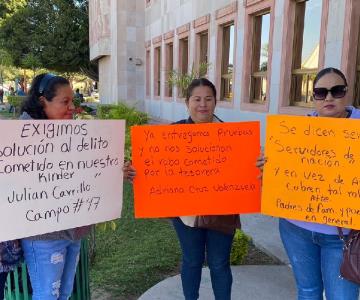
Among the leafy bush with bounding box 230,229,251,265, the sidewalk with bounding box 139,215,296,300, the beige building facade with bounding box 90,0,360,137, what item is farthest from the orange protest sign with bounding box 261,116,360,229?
the beige building facade with bounding box 90,0,360,137

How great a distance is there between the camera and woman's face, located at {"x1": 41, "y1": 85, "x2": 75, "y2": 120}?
2.04 metres

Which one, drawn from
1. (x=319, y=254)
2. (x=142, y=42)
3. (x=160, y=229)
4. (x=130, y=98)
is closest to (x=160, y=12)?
(x=142, y=42)

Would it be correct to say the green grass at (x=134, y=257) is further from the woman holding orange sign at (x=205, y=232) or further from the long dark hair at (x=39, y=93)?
the long dark hair at (x=39, y=93)

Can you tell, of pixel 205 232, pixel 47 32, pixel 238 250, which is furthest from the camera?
pixel 47 32

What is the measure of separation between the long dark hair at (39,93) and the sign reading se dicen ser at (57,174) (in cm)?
14

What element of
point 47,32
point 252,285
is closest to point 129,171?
point 252,285

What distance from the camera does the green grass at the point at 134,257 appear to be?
3626mm

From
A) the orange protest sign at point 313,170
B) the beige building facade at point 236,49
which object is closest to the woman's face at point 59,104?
the orange protest sign at point 313,170

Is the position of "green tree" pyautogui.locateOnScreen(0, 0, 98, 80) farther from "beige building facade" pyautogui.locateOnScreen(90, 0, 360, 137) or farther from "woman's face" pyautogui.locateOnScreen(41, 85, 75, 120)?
"woman's face" pyautogui.locateOnScreen(41, 85, 75, 120)

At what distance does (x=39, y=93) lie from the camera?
203 cm

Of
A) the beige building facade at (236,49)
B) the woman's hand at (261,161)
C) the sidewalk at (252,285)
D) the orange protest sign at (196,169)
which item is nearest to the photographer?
the woman's hand at (261,161)

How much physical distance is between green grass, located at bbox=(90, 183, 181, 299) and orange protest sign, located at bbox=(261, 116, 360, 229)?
187 centimetres

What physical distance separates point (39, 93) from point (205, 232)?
133 cm

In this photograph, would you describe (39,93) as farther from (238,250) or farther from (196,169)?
(238,250)
